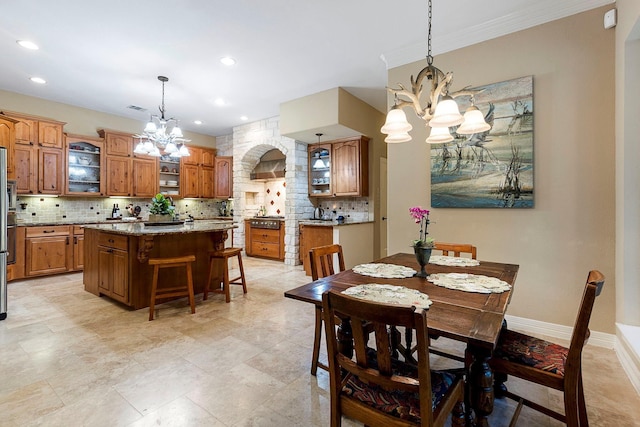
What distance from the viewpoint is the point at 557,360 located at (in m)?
1.38

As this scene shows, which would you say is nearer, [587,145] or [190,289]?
[587,145]

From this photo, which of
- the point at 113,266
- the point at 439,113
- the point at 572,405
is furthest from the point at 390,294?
the point at 113,266

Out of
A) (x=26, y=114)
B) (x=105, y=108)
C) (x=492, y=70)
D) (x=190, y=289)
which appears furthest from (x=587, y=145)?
(x=26, y=114)

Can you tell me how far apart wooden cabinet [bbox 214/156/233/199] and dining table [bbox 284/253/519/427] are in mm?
6281

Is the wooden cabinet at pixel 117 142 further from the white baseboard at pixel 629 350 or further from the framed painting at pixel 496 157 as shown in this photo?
the white baseboard at pixel 629 350

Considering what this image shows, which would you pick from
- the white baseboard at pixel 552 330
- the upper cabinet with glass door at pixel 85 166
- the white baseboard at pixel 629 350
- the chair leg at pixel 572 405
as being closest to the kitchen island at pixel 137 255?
the upper cabinet with glass door at pixel 85 166

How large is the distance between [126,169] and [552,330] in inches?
285

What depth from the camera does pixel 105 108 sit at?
18.4 feet

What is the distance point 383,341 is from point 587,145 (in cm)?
286

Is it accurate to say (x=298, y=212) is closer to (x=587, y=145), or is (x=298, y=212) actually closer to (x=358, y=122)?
(x=358, y=122)

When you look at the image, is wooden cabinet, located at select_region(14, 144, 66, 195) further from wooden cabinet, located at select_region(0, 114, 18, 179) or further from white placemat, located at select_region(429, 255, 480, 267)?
white placemat, located at select_region(429, 255, 480, 267)

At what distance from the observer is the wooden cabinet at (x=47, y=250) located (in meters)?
4.59

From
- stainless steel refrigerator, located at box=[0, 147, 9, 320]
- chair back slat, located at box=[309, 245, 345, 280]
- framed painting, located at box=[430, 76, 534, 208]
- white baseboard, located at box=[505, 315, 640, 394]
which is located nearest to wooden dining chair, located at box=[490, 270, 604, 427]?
white baseboard, located at box=[505, 315, 640, 394]

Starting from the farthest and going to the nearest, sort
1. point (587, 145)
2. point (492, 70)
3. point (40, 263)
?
point (40, 263), point (492, 70), point (587, 145)
